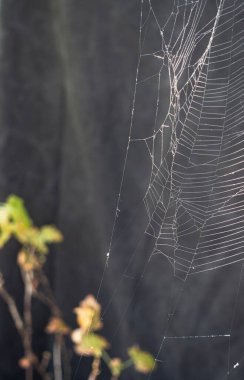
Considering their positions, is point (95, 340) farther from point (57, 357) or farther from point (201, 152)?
point (201, 152)

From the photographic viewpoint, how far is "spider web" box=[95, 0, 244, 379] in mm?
→ 1568

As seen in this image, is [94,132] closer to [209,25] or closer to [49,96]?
[49,96]

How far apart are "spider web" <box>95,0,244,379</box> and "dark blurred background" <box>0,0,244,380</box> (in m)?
0.03

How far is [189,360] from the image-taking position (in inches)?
68.3

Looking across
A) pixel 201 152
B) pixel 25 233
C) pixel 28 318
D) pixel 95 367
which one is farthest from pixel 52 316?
pixel 201 152

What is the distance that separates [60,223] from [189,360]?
0.60 metres

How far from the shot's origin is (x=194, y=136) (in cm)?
166

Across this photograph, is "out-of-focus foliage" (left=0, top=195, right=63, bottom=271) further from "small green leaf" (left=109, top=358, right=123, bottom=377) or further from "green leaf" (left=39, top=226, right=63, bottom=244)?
"small green leaf" (left=109, top=358, right=123, bottom=377)

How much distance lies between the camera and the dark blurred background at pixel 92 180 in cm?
164

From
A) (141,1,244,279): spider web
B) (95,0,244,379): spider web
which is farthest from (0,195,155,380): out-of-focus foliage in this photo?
(141,1,244,279): spider web

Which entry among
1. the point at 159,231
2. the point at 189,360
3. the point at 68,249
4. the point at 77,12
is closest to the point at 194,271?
the point at 159,231

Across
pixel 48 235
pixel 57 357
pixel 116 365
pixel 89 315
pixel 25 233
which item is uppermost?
pixel 25 233

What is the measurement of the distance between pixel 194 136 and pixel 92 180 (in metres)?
0.34

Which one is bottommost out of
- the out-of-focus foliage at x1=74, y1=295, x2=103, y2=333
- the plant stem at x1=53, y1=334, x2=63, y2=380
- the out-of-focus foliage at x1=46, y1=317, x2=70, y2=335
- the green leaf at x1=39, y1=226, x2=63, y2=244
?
the plant stem at x1=53, y1=334, x2=63, y2=380
